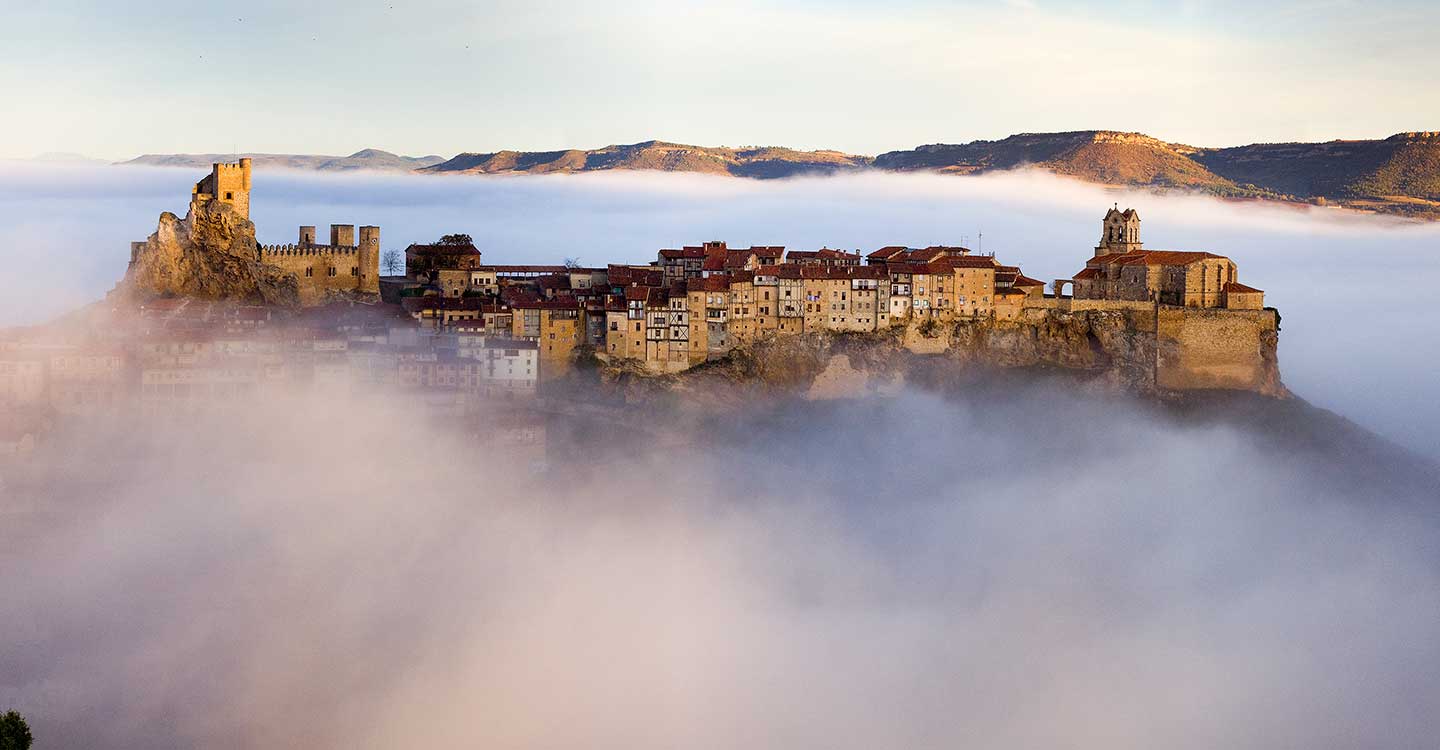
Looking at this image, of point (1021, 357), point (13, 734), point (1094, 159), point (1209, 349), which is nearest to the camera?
point (13, 734)

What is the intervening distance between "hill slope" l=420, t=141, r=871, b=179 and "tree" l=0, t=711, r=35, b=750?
2354 inches


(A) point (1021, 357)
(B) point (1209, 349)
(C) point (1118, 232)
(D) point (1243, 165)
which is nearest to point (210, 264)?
(A) point (1021, 357)

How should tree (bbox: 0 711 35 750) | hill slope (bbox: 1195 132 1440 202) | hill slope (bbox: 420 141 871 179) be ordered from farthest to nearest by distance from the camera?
hill slope (bbox: 420 141 871 179), hill slope (bbox: 1195 132 1440 202), tree (bbox: 0 711 35 750)

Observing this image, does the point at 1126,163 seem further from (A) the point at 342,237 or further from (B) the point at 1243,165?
(A) the point at 342,237

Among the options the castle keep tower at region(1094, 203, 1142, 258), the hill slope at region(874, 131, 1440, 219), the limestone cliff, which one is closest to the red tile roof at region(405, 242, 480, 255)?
the limestone cliff

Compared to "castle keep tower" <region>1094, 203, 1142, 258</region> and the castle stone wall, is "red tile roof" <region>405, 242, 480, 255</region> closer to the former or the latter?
Result: the castle stone wall

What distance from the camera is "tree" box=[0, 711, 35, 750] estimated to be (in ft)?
127

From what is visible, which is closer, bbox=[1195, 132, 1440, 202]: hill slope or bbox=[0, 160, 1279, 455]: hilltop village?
bbox=[0, 160, 1279, 455]: hilltop village

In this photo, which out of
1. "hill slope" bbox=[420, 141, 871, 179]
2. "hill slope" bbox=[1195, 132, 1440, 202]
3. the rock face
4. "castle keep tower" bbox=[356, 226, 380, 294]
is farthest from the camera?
"hill slope" bbox=[420, 141, 871, 179]

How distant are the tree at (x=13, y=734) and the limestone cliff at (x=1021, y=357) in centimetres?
2307

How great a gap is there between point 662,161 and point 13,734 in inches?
2428

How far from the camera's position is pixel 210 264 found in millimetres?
61812

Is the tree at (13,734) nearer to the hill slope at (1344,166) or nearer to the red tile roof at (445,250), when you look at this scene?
the red tile roof at (445,250)

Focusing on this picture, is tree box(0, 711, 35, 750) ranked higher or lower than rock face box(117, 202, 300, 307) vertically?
lower
